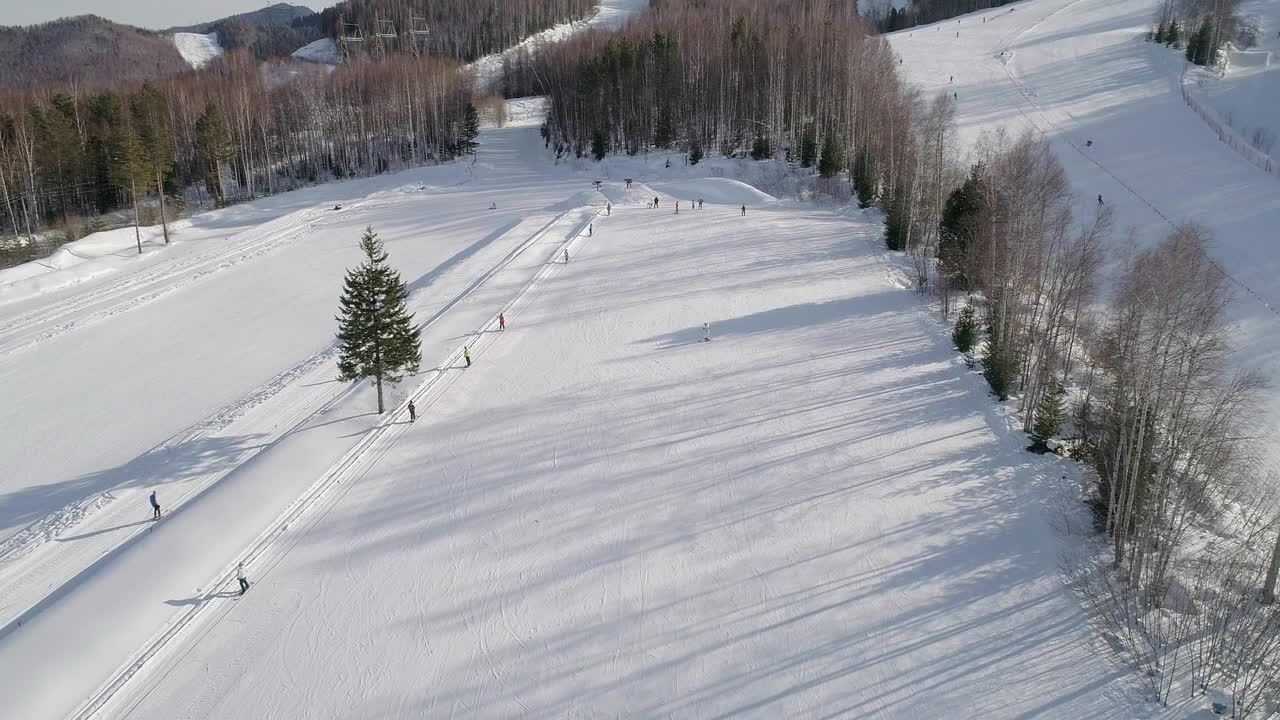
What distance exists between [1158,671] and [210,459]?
2332cm

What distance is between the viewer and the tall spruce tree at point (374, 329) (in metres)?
20.4

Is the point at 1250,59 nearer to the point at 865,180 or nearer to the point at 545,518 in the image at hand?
the point at 865,180

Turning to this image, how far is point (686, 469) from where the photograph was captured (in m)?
18.8

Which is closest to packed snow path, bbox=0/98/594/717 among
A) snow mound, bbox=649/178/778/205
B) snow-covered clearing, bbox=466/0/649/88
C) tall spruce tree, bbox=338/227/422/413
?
tall spruce tree, bbox=338/227/422/413

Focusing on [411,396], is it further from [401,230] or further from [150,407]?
[401,230]

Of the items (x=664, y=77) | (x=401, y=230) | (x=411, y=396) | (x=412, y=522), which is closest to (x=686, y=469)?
(x=412, y=522)

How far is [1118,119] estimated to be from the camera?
5256 centimetres

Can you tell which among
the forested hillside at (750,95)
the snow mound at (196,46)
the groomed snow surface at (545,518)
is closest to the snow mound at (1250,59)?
the forested hillside at (750,95)

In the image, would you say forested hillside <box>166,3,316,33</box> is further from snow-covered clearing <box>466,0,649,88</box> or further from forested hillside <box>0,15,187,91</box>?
snow-covered clearing <box>466,0,649,88</box>

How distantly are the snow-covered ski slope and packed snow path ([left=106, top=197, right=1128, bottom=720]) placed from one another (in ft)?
39.0

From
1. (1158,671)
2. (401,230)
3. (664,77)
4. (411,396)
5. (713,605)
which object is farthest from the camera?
(664,77)

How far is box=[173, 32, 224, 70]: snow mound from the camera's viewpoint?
144 meters

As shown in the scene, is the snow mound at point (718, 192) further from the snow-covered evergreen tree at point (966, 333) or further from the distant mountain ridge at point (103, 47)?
the distant mountain ridge at point (103, 47)

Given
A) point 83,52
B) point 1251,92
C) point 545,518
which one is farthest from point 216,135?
point 83,52
